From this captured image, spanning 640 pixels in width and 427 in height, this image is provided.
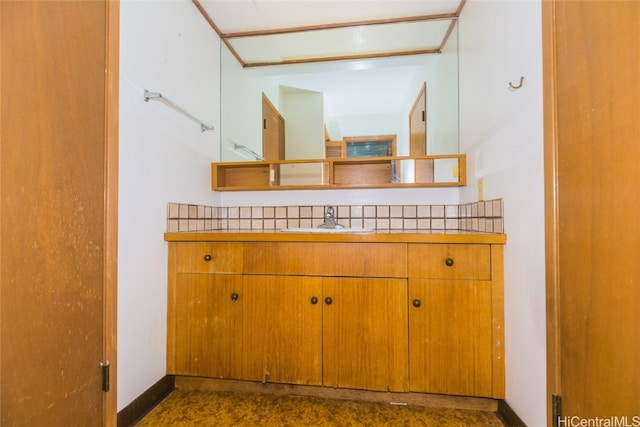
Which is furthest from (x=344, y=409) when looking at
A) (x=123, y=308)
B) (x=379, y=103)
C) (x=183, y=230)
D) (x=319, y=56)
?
(x=319, y=56)

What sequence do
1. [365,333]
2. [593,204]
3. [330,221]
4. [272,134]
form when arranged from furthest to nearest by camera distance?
[272,134] → [330,221] → [365,333] → [593,204]

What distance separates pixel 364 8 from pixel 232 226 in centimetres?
164

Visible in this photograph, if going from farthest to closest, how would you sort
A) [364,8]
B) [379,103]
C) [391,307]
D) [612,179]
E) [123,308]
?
[379,103] < [364,8] < [391,307] < [123,308] < [612,179]

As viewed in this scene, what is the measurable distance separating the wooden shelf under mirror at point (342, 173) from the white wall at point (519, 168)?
1.04 feet

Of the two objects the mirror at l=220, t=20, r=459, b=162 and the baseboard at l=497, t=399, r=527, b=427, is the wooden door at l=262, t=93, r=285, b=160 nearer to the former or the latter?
the mirror at l=220, t=20, r=459, b=162

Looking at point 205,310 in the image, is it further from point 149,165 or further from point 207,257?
point 149,165

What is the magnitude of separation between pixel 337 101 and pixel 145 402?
1934 mm

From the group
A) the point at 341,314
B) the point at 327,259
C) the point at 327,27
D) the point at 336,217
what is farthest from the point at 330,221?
the point at 327,27

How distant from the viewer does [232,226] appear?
192cm

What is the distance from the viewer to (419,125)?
5.96ft

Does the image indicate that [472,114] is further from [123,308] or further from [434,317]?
[123,308]

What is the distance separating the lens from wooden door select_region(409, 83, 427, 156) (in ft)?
5.91

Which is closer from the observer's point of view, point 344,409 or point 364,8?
point 344,409

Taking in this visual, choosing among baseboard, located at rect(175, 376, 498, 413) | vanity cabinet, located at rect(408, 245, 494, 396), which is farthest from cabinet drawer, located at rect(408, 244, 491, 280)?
baseboard, located at rect(175, 376, 498, 413)
